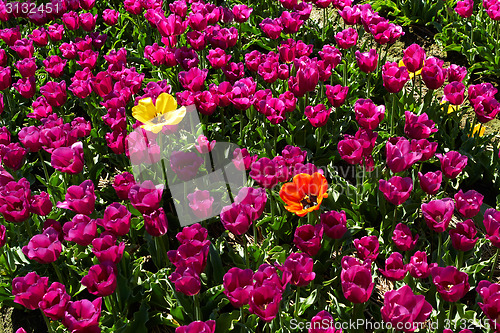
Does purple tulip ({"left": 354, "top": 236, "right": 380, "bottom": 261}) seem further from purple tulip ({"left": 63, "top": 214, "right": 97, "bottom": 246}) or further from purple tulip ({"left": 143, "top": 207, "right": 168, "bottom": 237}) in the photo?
purple tulip ({"left": 63, "top": 214, "right": 97, "bottom": 246})

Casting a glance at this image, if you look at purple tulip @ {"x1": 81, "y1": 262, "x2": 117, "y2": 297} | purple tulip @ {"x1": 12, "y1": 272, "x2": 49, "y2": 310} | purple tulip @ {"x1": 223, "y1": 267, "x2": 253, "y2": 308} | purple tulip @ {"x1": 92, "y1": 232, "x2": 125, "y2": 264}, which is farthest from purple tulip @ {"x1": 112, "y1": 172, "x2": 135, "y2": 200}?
purple tulip @ {"x1": 223, "y1": 267, "x2": 253, "y2": 308}

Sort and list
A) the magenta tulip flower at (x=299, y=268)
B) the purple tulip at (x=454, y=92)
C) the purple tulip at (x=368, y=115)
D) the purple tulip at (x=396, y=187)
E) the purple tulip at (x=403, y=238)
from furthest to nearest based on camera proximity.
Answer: the purple tulip at (x=454, y=92)
the purple tulip at (x=368, y=115)
the purple tulip at (x=396, y=187)
the purple tulip at (x=403, y=238)
the magenta tulip flower at (x=299, y=268)

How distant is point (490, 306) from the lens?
179 cm

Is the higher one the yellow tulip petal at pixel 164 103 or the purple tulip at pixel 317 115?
the yellow tulip petal at pixel 164 103

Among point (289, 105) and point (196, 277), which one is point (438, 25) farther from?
point (196, 277)

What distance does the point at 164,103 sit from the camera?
111 inches

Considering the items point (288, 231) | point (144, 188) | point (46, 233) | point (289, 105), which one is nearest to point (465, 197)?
point (288, 231)

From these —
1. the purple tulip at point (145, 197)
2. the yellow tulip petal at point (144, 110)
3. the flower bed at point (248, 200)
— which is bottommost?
the flower bed at point (248, 200)

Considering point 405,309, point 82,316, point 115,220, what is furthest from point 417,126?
point 82,316

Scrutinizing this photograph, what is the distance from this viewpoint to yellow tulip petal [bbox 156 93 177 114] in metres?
2.82

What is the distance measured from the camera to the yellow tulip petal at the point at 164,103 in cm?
282

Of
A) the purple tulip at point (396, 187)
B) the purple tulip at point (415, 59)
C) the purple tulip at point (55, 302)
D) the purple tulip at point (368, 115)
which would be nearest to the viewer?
the purple tulip at point (55, 302)

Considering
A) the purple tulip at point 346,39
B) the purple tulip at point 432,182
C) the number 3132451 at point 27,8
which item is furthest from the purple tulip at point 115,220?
the number 3132451 at point 27,8

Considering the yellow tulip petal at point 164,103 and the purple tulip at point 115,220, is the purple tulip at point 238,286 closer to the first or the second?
the purple tulip at point 115,220
